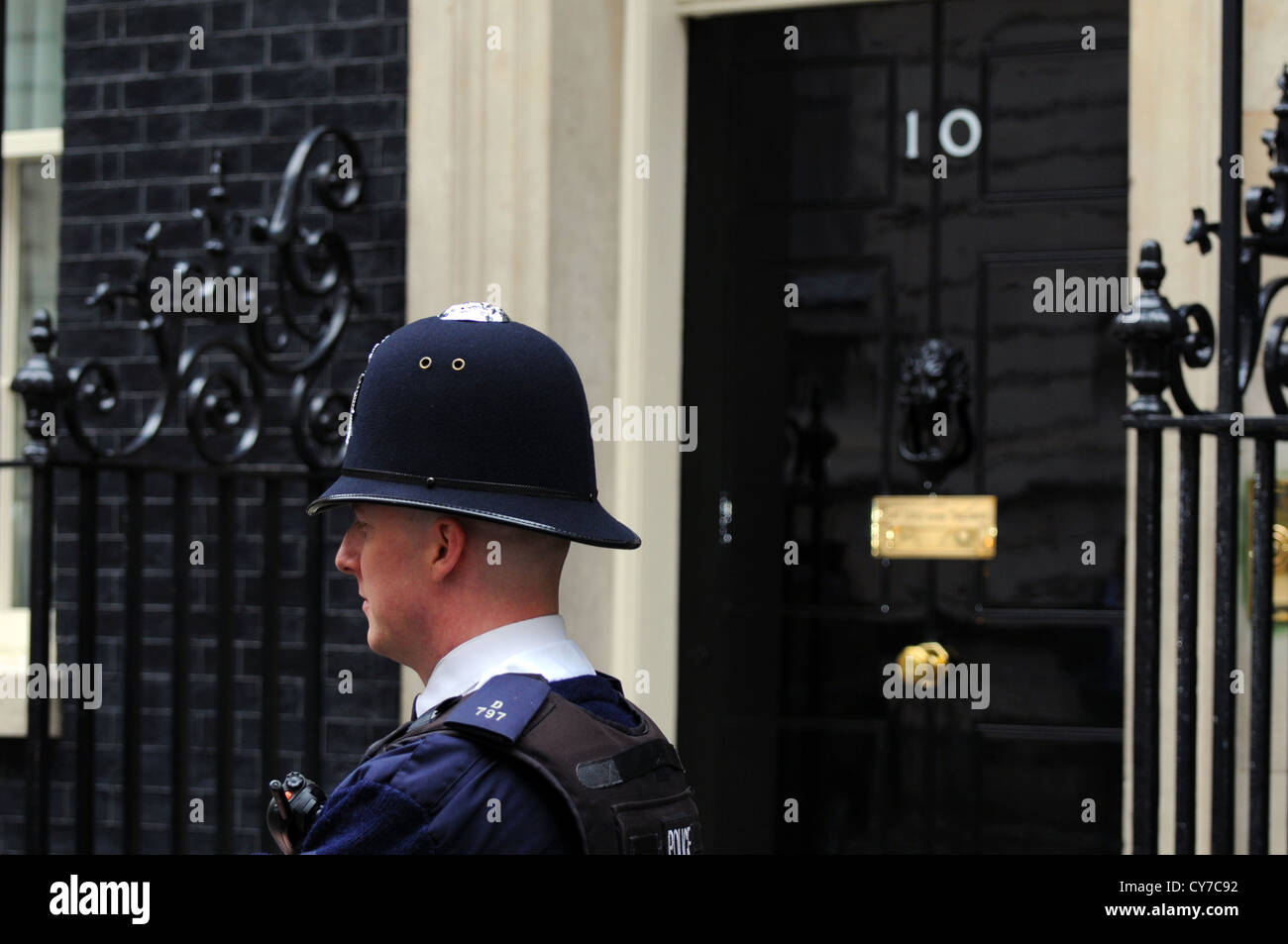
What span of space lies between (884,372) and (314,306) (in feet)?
5.74

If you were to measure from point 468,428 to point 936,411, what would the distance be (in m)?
3.44

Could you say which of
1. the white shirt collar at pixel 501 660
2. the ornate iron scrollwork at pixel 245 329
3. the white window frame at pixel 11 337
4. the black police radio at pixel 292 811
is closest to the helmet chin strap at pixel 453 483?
the white shirt collar at pixel 501 660

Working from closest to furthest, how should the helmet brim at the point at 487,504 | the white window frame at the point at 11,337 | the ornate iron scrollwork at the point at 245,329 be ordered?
the helmet brim at the point at 487,504 → the ornate iron scrollwork at the point at 245,329 → the white window frame at the point at 11,337

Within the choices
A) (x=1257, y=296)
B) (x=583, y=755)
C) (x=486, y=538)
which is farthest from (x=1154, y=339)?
(x=583, y=755)

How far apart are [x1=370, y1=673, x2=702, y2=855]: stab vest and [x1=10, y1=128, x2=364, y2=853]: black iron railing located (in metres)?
2.91

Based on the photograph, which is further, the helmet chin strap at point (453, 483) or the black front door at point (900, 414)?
the black front door at point (900, 414)

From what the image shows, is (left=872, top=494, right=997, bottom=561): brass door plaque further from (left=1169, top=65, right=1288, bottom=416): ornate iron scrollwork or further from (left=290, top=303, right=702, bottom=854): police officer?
(left=290, top=303, right=702, bottom=854): police officer

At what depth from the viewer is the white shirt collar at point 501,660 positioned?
1.91 metres

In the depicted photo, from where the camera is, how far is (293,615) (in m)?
5.49

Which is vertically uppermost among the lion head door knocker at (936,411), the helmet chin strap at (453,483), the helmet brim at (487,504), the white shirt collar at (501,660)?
the lion head door knocker at (936,411)

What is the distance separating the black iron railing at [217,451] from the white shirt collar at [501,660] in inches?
110

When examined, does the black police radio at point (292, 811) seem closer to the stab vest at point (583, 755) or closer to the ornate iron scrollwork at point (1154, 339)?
the stab vest at point (583, 755)

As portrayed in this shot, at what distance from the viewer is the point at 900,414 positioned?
5.24 meters

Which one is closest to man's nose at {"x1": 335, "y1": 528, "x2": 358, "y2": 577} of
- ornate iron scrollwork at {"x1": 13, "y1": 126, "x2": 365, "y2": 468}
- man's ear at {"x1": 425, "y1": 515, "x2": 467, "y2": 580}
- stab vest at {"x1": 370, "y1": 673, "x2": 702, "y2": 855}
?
man's ear at {"x1": 425, "y1": 515, "x2": 467, "y2": 580}
